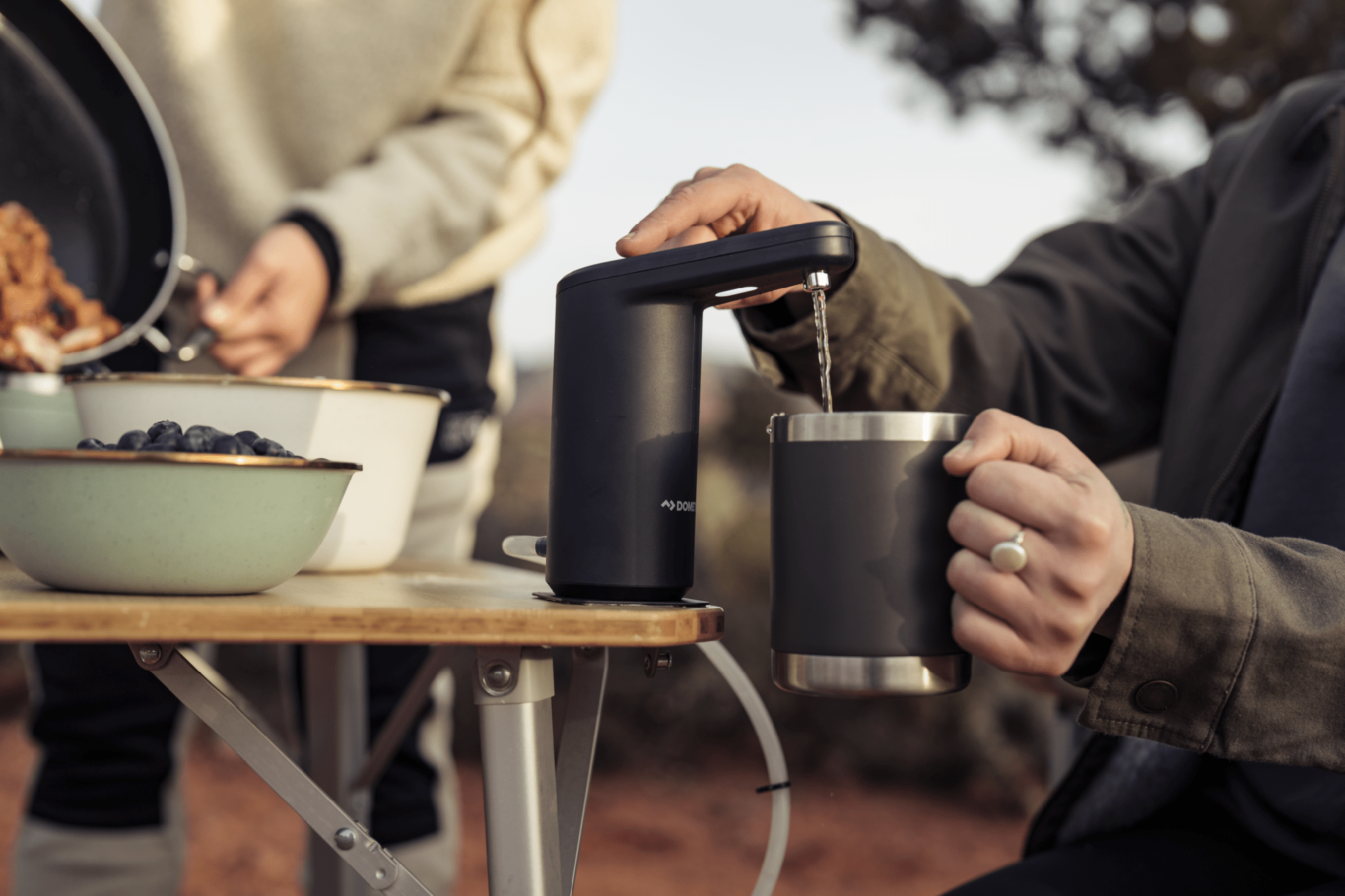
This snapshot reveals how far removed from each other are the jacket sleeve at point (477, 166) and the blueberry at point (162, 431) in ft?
2.19

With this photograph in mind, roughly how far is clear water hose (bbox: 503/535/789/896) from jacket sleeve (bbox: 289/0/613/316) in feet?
2.32

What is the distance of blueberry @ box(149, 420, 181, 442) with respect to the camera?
0.68 meters

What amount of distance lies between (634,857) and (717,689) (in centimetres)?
83

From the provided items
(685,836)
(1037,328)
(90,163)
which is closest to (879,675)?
(1037,328)

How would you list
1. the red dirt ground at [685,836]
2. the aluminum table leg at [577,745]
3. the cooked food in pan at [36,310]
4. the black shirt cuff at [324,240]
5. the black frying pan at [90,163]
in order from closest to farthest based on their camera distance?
the aluminum table leg at [577,745] → the cooked food in pan at [36,310] → the black frying pan at [90,163] → the black shirt cuff at [324,240] → the red dirt ground at [685,836]

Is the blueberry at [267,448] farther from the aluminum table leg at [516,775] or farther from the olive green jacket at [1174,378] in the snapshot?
the olive green jacket at [1174,378]

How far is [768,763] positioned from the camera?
85 centimetres

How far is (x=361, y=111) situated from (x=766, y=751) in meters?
1.09

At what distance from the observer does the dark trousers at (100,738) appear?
4.62 feet

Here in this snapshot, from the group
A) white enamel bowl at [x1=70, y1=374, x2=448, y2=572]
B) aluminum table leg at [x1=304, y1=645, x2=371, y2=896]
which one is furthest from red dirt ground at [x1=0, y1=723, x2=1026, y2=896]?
white enamel bowl at [x1=70, y1=374, x2=448, y2=572]

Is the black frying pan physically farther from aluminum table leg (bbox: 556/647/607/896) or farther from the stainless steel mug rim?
the stainless steel mug rim

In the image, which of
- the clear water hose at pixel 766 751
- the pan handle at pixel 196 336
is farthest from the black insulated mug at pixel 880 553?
the pan handle at pixel 196 336

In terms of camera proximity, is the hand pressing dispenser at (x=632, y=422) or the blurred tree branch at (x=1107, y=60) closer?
the hand pressing dispenser at (x=632, y=422)

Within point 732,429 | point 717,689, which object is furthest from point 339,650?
point 732,429
